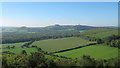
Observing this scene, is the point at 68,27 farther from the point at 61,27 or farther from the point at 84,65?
the point at 84,65

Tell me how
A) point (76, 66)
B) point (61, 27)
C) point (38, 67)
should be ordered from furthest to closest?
point (61, 27), point (38, 67), point (76, 66)

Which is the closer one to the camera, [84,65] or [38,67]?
[84,65]

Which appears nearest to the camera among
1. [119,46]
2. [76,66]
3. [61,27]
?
[76,66]

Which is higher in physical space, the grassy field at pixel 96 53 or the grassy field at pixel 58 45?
the grassy field at pixel 96 53

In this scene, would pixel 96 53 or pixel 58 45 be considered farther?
pixel 58 45

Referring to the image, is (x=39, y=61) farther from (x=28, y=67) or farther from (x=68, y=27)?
(x=68, y=27)

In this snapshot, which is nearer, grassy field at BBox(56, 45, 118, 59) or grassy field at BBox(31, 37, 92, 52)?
grassy field at BBox(56, 45, 118, 59)

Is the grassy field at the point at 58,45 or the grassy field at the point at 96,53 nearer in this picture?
the grassy field at the point at 96,53

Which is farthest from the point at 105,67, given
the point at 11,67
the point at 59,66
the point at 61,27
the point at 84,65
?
the point at 61,27

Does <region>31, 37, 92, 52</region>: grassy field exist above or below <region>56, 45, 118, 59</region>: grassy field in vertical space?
below

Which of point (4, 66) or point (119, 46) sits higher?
point (4, 66)
